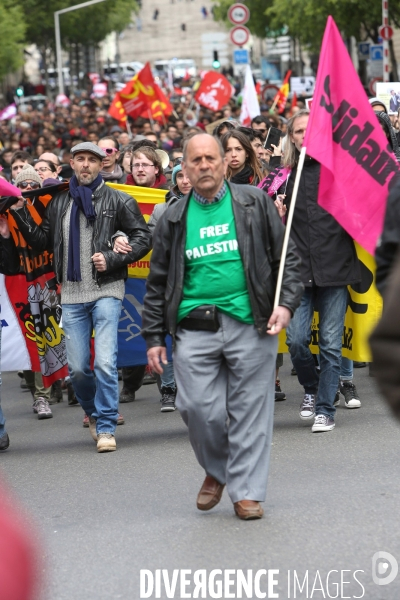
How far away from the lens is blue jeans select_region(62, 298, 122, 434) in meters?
7.81

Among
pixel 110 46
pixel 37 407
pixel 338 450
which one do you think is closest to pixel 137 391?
pixel 37 407

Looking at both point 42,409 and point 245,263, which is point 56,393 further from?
point 245,263

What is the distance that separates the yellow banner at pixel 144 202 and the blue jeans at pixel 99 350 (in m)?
1.68

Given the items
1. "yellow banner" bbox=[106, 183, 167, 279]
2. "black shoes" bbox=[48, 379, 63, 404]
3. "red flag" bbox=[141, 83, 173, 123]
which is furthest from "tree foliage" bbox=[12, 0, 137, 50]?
"yellow banner" bbox=[106, 183, 167, 279]

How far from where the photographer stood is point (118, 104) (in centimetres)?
2603

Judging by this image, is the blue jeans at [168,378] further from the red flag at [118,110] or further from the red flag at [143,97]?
the red flag at [118,110]

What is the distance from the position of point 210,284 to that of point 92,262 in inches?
79.9

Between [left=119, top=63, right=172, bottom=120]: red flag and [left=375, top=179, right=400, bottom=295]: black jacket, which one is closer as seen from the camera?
[left=375, top=179, right=400, bottom=295]: black jacket

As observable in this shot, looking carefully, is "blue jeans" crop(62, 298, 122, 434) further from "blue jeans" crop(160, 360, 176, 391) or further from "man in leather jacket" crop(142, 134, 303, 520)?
"man in leather jacket" crop(142, 134, 303, 520)

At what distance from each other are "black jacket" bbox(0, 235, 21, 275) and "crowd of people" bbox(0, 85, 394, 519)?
0.01 meters

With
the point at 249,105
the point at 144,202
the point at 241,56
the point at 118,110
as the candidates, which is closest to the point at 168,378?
the point at 144,202

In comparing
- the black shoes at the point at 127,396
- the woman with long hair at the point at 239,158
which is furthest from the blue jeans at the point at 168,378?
the woman with long hair at the point at 239,158

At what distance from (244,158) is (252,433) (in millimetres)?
3194

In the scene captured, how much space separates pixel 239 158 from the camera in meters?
8.61
